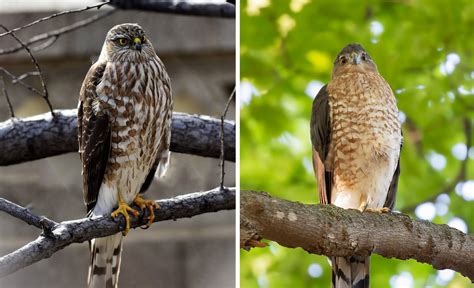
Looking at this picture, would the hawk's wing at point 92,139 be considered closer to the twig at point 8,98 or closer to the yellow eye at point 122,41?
the yellow eye at point 122,41

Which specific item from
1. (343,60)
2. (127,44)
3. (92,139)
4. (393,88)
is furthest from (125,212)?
(393,88)

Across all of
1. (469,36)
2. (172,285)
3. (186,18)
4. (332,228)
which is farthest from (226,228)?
(469,36)

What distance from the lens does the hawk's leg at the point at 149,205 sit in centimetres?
164

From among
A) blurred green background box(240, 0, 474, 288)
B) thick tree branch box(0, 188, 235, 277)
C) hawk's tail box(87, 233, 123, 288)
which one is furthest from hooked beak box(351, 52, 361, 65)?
hawk's tail box(87, 233, 123, 288)

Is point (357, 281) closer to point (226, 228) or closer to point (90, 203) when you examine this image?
point (226, 228)

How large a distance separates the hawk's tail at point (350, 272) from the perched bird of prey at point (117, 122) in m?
0.50

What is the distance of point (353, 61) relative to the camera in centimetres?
175

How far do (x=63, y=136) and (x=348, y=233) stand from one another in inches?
30.4

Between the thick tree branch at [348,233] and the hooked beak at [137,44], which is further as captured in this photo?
the hooked beak at [137,44]

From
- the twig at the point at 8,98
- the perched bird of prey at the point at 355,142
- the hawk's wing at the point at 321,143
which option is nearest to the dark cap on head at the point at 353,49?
the perched bird of prey at the point at 355,142

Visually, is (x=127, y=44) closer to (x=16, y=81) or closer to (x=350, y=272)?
(x=16, y=81)

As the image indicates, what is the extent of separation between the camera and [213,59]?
1730 mm

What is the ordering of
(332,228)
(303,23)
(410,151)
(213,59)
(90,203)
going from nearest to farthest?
(332,228)
(90,203)
(213,59)
(303,23)
(410,151)

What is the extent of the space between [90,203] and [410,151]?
1.11 meters
